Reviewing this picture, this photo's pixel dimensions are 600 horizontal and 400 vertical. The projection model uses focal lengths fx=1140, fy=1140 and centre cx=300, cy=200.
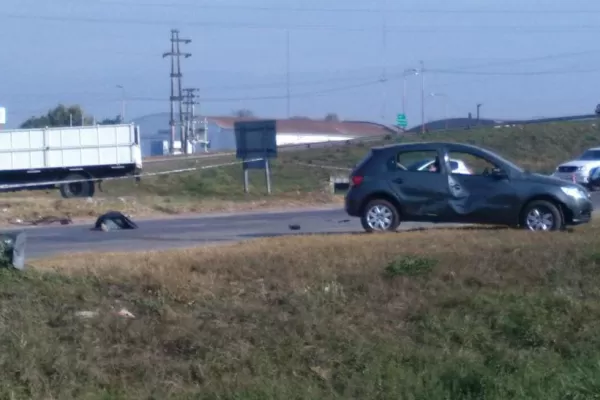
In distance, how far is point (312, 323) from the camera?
12.5 m

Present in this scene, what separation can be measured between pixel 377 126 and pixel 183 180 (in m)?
83.4

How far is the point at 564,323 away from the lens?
12.9 m

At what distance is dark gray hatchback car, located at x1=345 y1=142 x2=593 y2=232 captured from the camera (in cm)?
1873

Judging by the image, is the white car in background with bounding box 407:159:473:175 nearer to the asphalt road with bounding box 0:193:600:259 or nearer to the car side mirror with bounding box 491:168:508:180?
the car side mirror with bounding box 491:168:508:180

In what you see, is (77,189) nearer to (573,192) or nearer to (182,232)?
(182,232)

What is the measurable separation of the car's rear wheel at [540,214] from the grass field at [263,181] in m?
16.6

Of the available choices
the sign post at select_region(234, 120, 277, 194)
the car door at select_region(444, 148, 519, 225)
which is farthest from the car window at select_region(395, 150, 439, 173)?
the sign post at select_region(234, 120, 277, 194)

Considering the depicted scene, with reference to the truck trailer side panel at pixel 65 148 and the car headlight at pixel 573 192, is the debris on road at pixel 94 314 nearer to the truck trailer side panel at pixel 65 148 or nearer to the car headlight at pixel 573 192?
the car headlight at pixel 573 192

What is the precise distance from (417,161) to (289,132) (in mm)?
93837

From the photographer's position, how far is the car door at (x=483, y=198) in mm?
18781

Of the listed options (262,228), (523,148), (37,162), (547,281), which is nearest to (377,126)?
(523,148)

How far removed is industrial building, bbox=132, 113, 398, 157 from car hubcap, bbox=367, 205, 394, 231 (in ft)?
275

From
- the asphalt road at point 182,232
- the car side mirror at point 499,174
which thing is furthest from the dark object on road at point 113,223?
the car side mirror at point 499,174

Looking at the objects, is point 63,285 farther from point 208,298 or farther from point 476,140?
point 476,140
